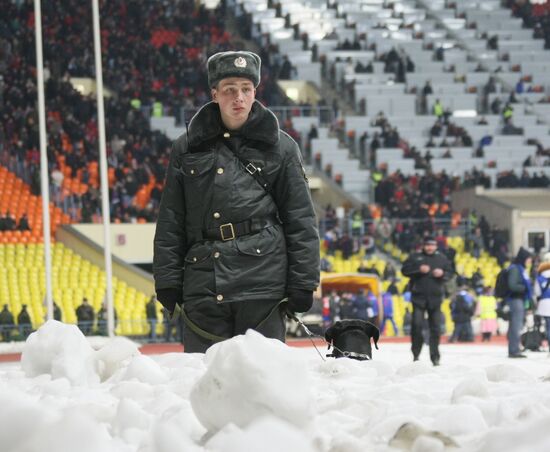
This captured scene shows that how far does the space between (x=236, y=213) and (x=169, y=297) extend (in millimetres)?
525

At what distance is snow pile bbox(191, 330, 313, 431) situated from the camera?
118 inches

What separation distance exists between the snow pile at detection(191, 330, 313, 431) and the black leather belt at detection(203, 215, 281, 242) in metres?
1.96

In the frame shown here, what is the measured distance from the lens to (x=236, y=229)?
5.11 meters

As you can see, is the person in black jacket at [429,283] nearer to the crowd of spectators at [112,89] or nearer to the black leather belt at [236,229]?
the black leather belt at [236,229]

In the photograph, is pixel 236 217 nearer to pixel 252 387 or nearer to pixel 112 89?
pixel 252 387

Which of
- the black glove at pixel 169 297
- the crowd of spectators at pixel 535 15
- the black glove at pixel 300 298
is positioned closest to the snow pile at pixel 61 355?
the black glove at pixel 169 297

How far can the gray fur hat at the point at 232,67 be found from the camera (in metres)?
5.11

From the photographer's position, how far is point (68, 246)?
3028 centimetres

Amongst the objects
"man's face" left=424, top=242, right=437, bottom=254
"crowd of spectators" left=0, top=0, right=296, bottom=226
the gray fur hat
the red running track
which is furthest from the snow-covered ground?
"crowd of spectators" left=0, top=0, right=296, bottom=226

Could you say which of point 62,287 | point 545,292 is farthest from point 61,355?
point 62,287

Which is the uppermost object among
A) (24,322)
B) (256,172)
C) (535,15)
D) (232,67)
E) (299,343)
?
(232,67)

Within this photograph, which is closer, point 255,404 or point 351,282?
point 255,404

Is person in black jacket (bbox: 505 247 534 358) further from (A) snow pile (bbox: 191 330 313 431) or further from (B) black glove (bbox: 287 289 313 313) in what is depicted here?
(A) snow pile (bbox: 191 330 313 431)

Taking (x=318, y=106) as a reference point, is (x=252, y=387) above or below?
above
